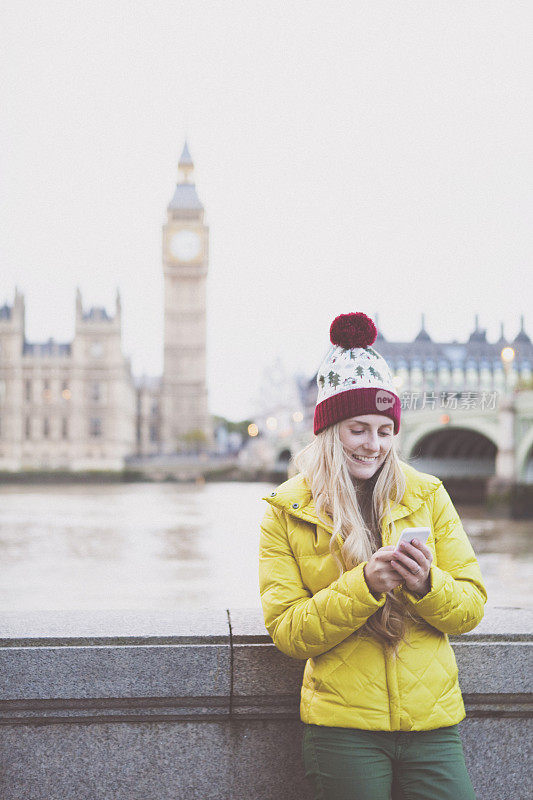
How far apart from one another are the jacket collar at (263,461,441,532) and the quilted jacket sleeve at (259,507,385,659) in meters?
0.04

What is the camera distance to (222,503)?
3241 cm

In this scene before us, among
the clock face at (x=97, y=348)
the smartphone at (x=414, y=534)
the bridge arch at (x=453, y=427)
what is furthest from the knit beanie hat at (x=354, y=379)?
the clock face at (x=97, y=348)

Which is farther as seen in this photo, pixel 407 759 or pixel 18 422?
pixel 18 422

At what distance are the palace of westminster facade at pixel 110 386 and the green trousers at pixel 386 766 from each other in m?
58.2

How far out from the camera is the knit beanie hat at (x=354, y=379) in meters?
2.10

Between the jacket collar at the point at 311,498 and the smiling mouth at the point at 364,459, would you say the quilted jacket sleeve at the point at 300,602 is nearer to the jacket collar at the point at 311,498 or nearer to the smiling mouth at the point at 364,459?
the jacket collar at the point at 311,498

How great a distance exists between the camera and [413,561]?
1.82m

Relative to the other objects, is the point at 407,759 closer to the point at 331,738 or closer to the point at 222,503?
the point at 331,738

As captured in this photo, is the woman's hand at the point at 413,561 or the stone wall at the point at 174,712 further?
the stone wall at the point at 174,712

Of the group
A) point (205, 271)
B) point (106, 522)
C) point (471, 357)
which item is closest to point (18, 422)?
point (205, 271)

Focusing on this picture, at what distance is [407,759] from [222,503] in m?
30.7

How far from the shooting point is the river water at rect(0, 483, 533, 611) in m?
10.9

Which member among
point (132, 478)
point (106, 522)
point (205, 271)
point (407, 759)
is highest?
point (205, 271)

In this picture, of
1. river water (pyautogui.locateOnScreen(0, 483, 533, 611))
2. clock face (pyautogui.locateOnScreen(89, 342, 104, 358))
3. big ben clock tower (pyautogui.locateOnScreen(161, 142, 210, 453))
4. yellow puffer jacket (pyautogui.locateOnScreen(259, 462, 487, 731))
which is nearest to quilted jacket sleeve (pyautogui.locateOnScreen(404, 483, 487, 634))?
yellow puffer jacket (pyautogui.locateOnScreen(259, 462, 487, 731))
